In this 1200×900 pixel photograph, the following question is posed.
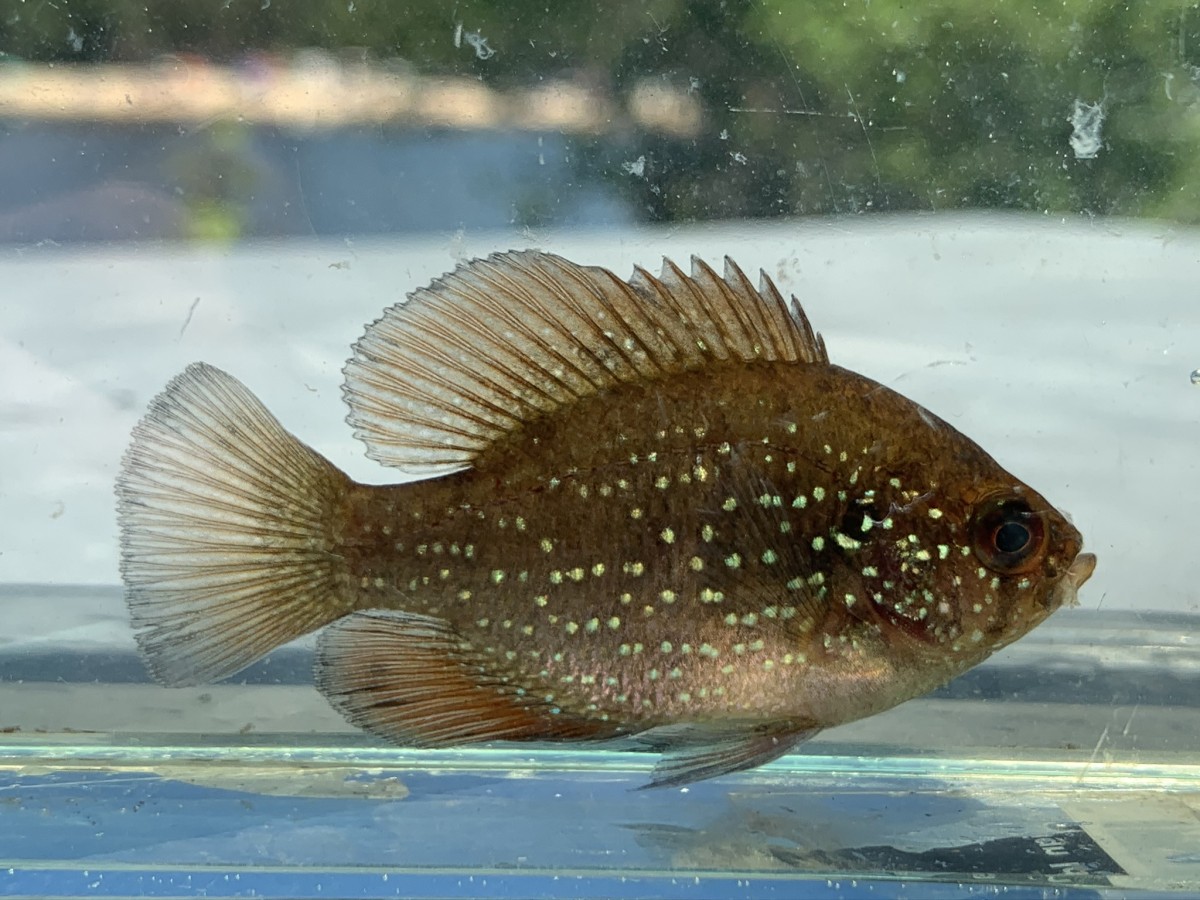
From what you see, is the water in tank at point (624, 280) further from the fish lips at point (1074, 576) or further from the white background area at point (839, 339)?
the fish lips at point (1074, 576)

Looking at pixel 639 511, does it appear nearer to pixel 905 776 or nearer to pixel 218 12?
pixel 905 776

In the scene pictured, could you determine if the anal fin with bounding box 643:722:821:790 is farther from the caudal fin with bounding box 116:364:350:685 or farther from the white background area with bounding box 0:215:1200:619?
the white background area with bounding box 0:215:1200:619

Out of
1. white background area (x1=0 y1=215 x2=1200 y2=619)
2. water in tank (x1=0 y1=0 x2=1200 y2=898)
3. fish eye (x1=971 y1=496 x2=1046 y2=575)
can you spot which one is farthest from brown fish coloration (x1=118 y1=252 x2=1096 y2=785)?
white background area (x1=0 y1=215 x2=1200 y2=619)

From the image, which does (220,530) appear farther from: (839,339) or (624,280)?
(839,339)

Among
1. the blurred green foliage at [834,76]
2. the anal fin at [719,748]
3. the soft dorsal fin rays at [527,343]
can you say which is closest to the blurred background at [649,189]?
the blurred green foliage at [834,76]

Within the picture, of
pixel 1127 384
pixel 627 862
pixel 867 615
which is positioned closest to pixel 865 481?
pixel 867 615

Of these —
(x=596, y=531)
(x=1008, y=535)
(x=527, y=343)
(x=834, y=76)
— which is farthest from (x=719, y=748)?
(x=834, y=76)
